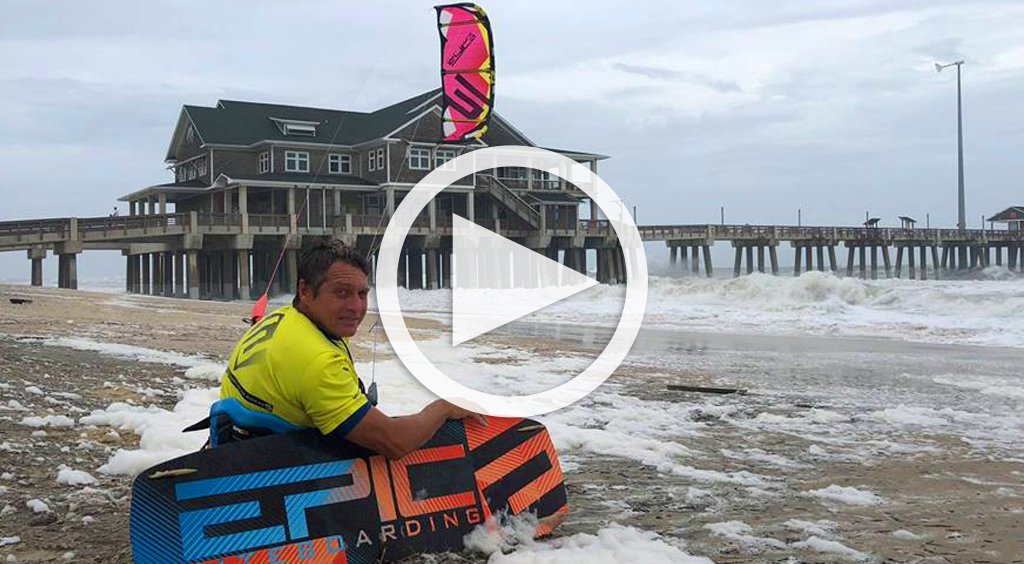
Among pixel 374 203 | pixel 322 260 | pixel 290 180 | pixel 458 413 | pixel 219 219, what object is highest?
pixel 290 180

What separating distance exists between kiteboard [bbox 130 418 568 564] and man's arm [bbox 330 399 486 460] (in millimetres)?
102

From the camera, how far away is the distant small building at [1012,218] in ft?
297

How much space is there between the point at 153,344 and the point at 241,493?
345 inches

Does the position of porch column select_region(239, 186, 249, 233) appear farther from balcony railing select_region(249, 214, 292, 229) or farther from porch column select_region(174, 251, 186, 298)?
porch column select_region(174, 251, 186, 298)

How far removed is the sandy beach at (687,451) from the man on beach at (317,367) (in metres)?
0.78

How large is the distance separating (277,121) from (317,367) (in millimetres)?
46081

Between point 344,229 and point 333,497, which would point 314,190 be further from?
point 333,497

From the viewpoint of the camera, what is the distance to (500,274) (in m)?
45.7

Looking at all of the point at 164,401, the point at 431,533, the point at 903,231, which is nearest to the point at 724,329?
the point at 164,401

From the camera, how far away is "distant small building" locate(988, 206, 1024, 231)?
297ft

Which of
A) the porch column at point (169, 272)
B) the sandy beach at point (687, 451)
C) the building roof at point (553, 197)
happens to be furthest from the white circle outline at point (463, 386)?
the porch column at point (169, 272)

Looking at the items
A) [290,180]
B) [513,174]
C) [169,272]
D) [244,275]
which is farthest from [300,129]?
[513,174]

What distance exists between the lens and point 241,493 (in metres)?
3.49

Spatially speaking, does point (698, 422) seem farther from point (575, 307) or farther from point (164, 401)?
point (575, 307)
